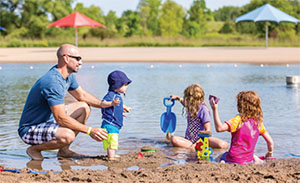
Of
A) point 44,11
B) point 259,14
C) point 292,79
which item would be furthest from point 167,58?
point 44,11

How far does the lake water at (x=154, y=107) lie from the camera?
264 inches

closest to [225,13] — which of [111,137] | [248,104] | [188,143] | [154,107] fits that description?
[154,107]

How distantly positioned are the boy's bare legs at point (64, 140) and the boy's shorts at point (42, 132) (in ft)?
0.16

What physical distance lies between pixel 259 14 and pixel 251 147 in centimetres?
3030

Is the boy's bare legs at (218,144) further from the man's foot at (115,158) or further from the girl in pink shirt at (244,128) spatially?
the man's foot at (115,158)

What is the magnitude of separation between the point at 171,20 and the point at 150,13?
15.9m

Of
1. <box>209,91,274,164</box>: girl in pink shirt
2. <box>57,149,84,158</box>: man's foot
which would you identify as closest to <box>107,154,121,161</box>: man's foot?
<box>57,149,84,158</box>: man's foot

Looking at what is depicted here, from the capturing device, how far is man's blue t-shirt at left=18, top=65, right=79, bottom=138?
5402 mm

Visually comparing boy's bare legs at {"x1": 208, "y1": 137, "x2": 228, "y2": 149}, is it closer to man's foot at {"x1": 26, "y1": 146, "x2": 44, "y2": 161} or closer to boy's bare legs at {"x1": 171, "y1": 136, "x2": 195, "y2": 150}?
boy's bare legs at {"x1": 171, "y1": 136, "x2": 195, "y2": 150}

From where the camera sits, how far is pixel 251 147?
5.42 metres

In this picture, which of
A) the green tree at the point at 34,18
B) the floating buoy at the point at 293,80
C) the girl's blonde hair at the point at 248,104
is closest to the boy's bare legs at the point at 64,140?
the girl's blonde hair at the point at 248,104

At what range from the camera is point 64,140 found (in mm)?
5574

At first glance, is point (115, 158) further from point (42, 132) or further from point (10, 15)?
point (10, 15)

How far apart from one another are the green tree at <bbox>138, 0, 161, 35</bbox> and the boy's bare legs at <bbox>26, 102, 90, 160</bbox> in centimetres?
6698
